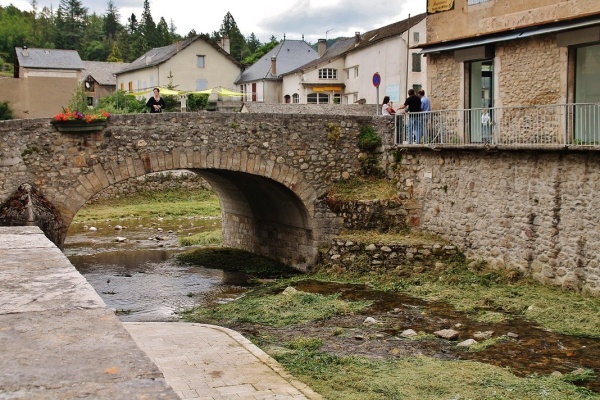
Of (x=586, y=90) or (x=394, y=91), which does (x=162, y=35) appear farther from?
(x=586, y=90)

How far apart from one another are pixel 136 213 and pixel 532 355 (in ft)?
82.8

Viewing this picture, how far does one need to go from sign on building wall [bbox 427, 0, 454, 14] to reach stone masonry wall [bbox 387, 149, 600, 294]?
390cm

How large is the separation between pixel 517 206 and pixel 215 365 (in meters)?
8.17

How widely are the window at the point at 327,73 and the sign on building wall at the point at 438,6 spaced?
28.3 meters


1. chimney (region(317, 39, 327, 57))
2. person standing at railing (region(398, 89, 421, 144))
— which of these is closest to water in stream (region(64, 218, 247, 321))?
person standing at railing (region(398, 89, 421, 144))

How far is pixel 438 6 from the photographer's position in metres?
19.4

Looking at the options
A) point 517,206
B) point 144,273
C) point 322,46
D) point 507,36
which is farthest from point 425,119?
point 322,46

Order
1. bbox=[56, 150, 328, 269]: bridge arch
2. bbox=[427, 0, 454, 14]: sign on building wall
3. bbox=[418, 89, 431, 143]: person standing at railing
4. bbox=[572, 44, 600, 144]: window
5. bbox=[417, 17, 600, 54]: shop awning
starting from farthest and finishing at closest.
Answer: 1. bbox=[427, 0, 454, 14]: sign on building wall
2. bbox=[418, 89, 431, 143]: person standing at railing
3. bbox=[56, 150, 328, 269]: bridge arch
4. bbox=[417, 17, 600, 54]: shop awning
5. bbox=[572, 44, 600, 144]: window

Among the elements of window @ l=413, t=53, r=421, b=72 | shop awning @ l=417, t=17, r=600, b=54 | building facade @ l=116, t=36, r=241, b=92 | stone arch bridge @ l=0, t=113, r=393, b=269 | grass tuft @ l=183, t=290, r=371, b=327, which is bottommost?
grass tuft @ l=183, t=290, r=371, b=327

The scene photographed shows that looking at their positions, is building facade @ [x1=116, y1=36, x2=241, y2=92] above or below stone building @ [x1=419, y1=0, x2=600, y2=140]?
above

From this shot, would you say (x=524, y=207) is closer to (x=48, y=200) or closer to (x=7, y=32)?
(x=48, y=200)

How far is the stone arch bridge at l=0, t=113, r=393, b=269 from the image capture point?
16.1 meters

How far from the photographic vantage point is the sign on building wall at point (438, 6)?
19.0m

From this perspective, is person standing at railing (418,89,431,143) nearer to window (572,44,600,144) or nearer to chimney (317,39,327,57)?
window (572,44,600,144)
